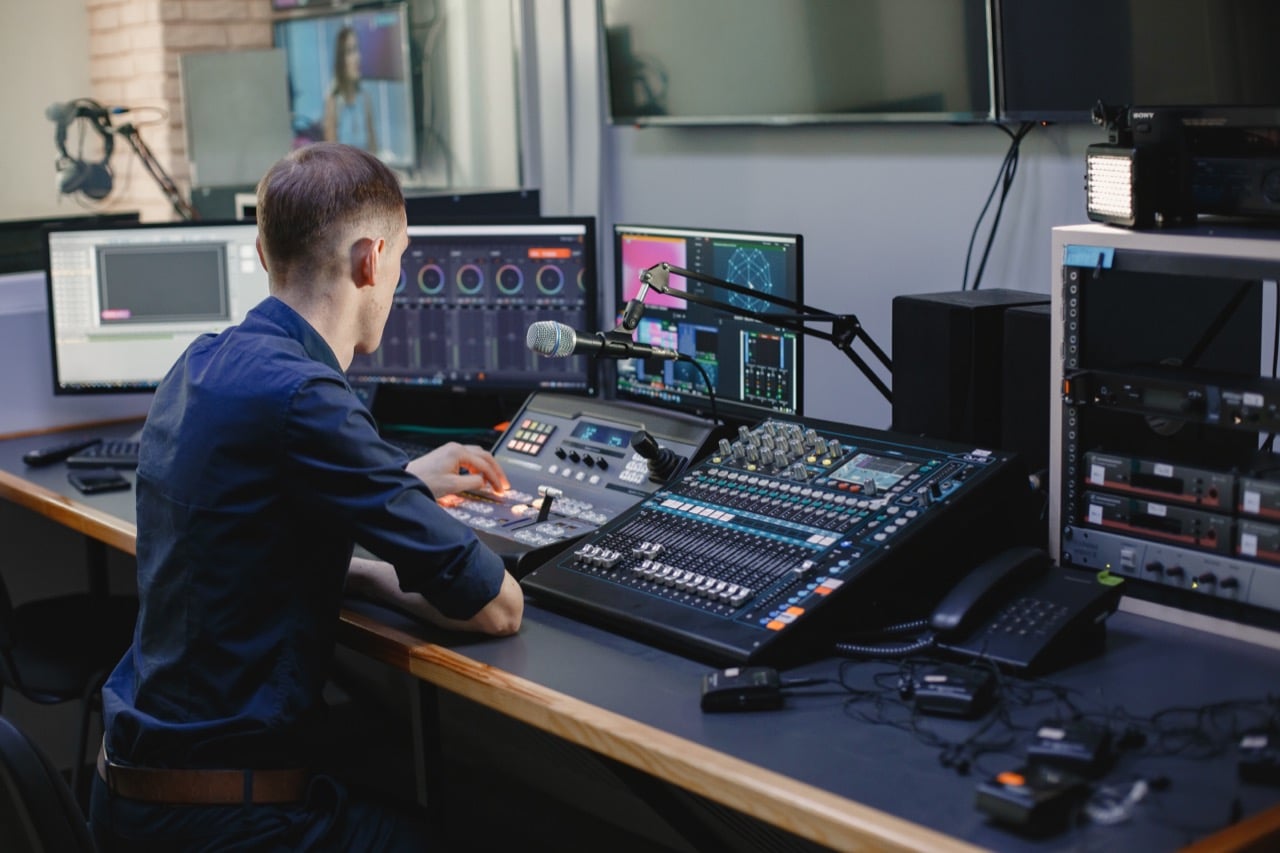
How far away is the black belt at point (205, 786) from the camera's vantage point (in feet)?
5.65

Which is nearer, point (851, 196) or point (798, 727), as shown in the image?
point (798, 727)

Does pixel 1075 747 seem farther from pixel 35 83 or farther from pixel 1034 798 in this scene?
pixel 35 83

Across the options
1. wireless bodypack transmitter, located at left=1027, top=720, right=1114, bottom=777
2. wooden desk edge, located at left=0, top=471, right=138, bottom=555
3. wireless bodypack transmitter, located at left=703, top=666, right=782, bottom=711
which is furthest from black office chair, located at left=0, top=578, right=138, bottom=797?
wireless bodypack transmitter, located at left=1027, top=720, right=1114, bottom=777

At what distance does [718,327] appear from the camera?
254 centimetres

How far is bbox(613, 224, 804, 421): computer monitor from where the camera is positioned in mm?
2414

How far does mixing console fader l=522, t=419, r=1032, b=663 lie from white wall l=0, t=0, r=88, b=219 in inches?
199

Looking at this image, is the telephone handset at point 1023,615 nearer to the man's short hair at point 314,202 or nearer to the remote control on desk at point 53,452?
the man's short hair at point 314,202

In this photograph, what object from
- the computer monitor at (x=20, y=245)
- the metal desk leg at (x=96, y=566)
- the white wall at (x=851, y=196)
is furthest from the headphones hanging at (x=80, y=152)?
the white wall at (x=851, y=196)

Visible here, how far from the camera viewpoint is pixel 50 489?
9.34ft

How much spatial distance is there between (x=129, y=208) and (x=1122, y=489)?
A: 17.0ft

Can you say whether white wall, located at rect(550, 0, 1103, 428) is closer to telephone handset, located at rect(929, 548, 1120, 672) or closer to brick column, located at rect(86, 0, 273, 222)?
telephone handset, located at rect(929, 548, 1120, 672)

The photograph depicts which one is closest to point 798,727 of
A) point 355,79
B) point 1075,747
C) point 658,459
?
point 1075,747

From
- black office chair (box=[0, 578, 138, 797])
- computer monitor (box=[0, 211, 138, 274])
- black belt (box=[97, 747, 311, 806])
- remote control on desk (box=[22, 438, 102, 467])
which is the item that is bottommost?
black office chair (box=[0, 578, 138, 797])

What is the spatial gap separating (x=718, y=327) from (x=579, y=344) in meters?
0.52
